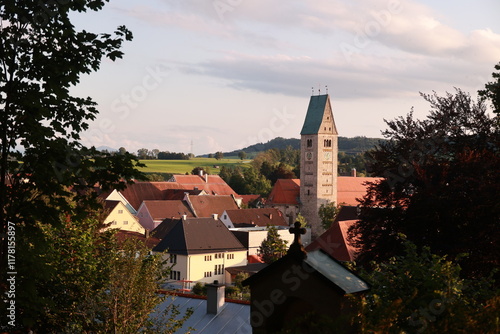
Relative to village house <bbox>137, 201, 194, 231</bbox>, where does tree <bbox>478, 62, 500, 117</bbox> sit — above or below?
above

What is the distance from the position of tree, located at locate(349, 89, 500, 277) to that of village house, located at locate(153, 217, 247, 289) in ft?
119

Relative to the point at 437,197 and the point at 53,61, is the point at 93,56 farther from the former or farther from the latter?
the point at 437,197

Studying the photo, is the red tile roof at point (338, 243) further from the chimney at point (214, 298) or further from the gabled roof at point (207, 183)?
the gabled roof at point (207, 183)

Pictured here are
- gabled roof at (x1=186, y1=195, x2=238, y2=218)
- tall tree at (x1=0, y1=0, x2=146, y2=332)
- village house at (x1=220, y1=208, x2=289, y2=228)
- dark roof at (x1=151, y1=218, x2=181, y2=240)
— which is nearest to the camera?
tall tree at (x1=0, y1=0, x2=146, y2=332)

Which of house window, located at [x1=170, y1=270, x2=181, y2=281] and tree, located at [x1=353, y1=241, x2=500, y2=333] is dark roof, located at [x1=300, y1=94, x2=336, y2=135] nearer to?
house window, located at [x1=170, y1=270, x2=181, y2=281]

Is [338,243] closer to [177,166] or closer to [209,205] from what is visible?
[209,205]

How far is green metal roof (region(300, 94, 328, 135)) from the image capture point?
10100 cm

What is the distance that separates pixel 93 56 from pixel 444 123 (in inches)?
530

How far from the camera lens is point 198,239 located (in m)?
55.7

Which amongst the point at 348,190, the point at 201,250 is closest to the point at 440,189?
the point at 201,250

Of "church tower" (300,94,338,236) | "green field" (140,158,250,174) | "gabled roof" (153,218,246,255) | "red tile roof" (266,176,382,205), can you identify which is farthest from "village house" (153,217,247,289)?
"green field" (140,158,250,174)

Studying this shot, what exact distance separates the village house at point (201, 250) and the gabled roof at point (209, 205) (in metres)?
24.4

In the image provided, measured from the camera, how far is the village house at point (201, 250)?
53938 mm

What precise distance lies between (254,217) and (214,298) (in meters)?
60.3
